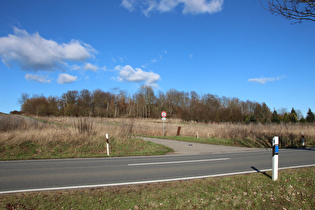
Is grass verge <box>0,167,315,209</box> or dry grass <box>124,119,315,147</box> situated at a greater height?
grass verge <box>0,167,315,209</box>

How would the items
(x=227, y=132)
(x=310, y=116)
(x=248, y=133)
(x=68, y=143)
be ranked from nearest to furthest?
(x=68, y=143) → (x=248, y=133) → (x=227, y=132) → (x=310, y=116)

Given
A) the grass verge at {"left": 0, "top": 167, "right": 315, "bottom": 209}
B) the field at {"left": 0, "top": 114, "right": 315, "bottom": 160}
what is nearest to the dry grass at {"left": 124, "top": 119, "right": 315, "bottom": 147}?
the field at {"left": 0, "top": 114, "right": 315, "bottom": 160}

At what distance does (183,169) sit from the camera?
783 cm

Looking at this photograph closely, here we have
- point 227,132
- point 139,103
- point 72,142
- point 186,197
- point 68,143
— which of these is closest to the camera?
point 186,197

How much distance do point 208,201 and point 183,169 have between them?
345 centimetres

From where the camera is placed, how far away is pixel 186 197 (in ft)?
14.9

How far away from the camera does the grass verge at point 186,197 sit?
4.23 metres

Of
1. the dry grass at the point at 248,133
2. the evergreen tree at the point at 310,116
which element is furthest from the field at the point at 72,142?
the evergreen tree at the point at 310,116

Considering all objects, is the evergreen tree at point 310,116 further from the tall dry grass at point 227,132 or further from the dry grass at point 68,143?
the dry grass at point 68,143

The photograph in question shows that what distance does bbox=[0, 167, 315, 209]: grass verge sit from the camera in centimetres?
423

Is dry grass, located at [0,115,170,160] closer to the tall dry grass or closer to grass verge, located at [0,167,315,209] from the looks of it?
the tall dry grass

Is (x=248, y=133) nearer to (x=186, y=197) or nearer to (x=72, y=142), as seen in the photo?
(x=72, y=142)

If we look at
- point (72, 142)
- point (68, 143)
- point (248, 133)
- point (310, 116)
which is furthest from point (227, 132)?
point (310, 116)

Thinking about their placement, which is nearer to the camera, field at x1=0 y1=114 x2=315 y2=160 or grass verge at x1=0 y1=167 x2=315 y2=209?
grass verge at x1=0 y1=167 x2=315 y2=209
